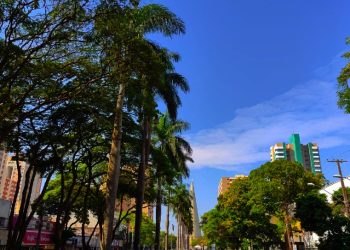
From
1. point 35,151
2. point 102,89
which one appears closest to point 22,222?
point 35,151

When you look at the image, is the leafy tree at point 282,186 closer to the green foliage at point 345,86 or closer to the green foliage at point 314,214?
the green foliage at point 314,214

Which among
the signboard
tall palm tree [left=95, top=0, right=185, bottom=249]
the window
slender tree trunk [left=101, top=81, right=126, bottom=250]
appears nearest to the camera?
tall palm tree [left=95, top=0, right=185, bottom=249]

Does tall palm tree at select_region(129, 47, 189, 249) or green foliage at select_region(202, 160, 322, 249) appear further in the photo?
green foliage at select_region(202, 160, 322, 249)

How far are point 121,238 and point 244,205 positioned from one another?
3042cm

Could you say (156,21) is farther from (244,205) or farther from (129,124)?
(244,205)

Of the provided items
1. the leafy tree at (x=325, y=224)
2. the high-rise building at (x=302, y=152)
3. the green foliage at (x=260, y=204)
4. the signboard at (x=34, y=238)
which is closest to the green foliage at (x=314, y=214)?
the leafy tree at (x=325, y=224)

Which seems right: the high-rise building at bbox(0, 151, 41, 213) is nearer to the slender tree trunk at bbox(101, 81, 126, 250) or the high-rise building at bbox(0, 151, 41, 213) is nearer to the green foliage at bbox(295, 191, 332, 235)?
the green foliage at bbox(295, 191, 332, 235)

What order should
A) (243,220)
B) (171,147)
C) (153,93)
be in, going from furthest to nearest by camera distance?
(243,220)
(171,147)
(153,93)

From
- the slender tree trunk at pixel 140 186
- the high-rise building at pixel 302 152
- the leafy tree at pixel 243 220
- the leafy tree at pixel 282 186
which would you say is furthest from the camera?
the high-rise building at pixel 302 152

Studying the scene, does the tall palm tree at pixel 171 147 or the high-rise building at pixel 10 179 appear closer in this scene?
the tall palm tree at pixel 171 147

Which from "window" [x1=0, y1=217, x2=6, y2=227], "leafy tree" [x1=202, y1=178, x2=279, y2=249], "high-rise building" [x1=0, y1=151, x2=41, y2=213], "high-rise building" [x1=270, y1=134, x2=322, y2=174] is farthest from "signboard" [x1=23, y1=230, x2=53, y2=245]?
"high-rise building" [x1=270, y1=134, x2=322, y2=174]

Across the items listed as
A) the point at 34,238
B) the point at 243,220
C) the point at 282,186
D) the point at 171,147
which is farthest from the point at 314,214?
the point at 243,220

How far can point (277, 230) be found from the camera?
48281mm

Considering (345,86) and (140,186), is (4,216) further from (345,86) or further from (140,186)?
(345,86)
